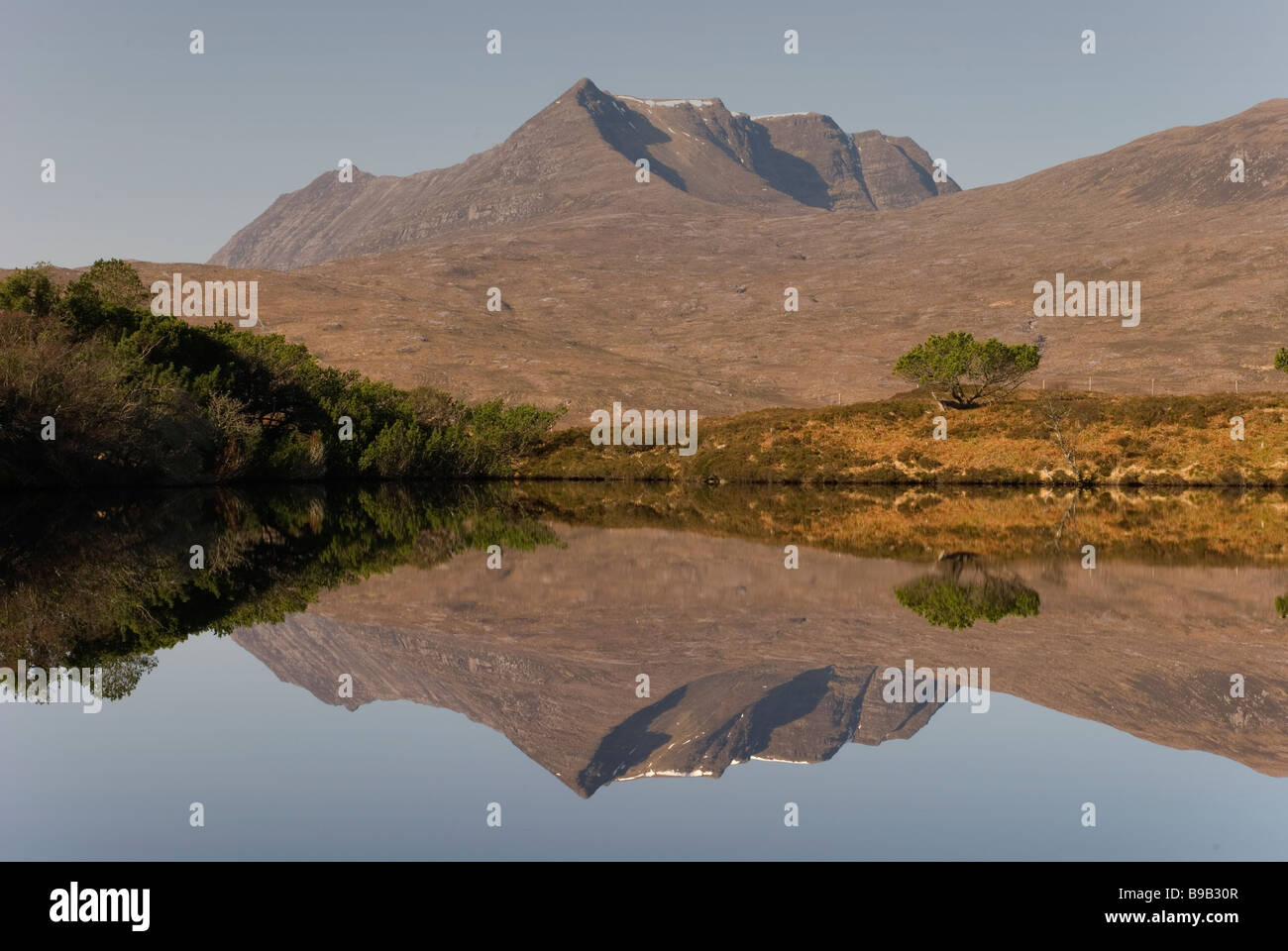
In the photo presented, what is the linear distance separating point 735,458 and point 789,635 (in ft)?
203

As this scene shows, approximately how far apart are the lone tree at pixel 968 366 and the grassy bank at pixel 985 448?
2.28 m

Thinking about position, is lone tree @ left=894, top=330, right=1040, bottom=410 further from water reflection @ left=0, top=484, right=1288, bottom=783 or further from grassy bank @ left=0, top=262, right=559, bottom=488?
Result: water reflection @ left=0, top=484, right=1288, bottom=783

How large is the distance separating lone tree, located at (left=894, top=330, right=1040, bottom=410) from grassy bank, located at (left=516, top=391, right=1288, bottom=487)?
2278 millimetres

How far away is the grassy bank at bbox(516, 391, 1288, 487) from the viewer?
243ft

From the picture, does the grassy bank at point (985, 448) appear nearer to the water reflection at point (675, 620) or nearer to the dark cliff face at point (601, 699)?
the water reflection at point (675, 620)

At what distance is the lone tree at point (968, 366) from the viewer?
284 feet

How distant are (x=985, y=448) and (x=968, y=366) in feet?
35.2

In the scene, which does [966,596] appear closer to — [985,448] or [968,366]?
[985,448]

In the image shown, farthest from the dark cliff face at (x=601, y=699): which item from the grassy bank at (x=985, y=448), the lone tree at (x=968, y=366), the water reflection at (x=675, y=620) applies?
the lone tree at (x=968, y=366)

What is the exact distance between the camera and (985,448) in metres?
78.1

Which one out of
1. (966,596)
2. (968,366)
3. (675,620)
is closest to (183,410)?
(675,620)
